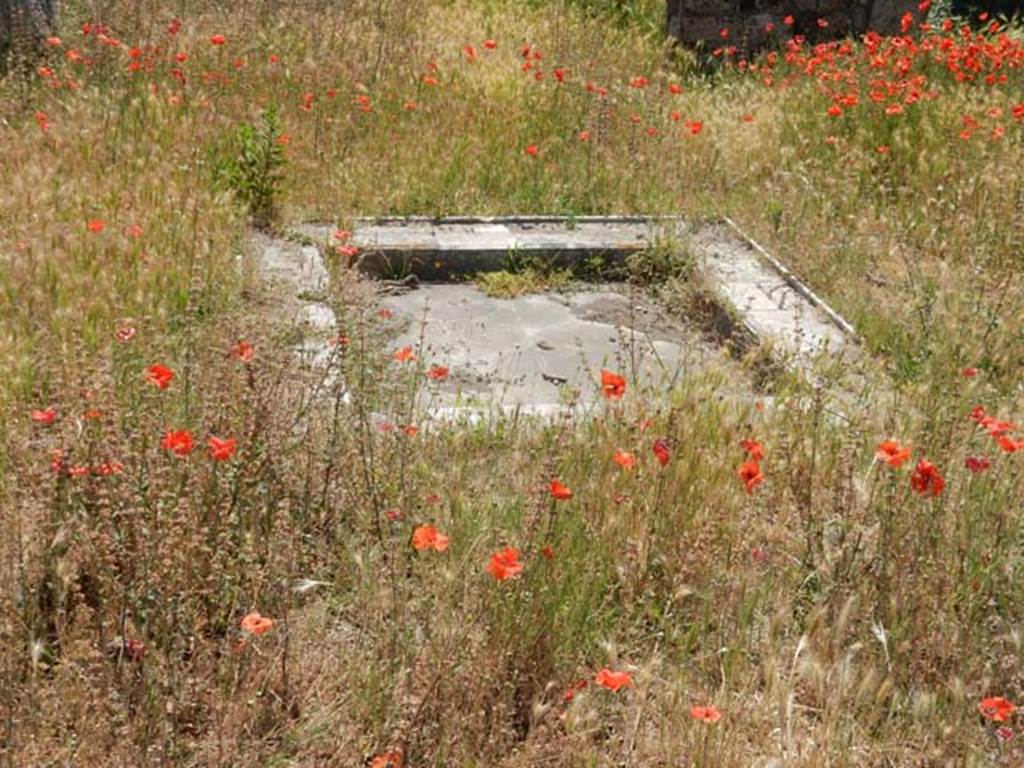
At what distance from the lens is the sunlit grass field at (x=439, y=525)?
9.47 ft

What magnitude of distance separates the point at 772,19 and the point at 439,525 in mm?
7896

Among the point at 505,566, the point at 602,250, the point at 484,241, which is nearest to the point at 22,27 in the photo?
the point at 484,241

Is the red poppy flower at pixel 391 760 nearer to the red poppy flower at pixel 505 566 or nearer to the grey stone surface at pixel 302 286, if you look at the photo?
the red poppy flower at pixel 505 566

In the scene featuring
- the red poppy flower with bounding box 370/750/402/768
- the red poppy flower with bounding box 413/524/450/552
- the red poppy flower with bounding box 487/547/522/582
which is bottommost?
the red poppy flower with bounding box 370/750/402/768

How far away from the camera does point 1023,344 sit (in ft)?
17.9

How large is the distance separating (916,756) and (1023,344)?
294 cm

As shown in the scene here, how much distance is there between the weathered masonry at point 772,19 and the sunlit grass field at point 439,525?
4063 mm

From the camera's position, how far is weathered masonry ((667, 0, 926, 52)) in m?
10.3

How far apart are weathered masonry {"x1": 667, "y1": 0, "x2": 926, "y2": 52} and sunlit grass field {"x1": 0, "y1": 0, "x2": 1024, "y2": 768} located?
406cm

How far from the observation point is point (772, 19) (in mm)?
10398

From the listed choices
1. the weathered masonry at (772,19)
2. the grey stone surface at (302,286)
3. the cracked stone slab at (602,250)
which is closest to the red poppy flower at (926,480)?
the grey stone surface at (302,286)

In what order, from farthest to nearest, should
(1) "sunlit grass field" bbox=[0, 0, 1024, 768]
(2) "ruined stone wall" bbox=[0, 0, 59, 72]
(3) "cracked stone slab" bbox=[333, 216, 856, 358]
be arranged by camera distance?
(2) "ruined stone wall" bbox=[0, 0, 59, 72]
(3) "cracked stone slab" bbox=[333, 216, 856, 358]
(1) "sunlit grass field" bbox=[0, 0, 1024, 768]

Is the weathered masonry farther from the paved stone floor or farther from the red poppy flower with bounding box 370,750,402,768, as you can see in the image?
the red poppy flower with bounding box 370,750,402,768

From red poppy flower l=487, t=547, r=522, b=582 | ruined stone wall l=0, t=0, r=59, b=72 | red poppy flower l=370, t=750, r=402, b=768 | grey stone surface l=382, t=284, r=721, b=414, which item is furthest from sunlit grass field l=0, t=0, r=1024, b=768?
ruined stone wall l=0, t=0, r=59, b=72
